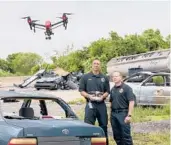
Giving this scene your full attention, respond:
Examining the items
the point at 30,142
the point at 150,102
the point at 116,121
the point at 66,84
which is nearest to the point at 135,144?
the point at 116,121

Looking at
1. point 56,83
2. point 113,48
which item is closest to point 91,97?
point 56,83

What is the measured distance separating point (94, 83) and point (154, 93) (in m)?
7.77

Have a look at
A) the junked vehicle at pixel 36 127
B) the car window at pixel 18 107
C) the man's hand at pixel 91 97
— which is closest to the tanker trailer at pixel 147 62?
the man's hand at pixel 91 97

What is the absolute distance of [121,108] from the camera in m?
9.33

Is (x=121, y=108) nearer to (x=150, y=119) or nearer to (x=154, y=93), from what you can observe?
(x=150, y=119)

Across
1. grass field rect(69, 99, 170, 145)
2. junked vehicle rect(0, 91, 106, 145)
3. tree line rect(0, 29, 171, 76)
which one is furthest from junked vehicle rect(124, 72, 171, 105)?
tree line rect(0, 29, 171, 76)

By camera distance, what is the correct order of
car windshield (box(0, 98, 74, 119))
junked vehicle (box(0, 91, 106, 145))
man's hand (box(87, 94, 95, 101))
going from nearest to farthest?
junked vehicle (box(0, 91, 106, 145)) → car windshield (box(0, 98, 74, 119)) → man's hand (box(87, 94, 95, 101))

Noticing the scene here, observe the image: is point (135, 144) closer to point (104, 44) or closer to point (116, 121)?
point (116, 121)

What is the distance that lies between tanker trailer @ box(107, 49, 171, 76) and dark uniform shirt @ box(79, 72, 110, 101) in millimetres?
14902

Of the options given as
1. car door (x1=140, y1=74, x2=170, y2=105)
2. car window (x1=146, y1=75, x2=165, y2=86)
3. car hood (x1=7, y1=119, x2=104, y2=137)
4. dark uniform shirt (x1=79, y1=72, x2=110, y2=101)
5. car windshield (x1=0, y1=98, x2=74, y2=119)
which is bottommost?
car door (x1=140, y1=74, x2=170, y2=105)

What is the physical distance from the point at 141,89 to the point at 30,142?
36.2ft

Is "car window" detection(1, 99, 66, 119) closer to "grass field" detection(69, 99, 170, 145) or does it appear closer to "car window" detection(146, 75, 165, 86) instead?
"grass field" detection(69, 99, 170, 145)

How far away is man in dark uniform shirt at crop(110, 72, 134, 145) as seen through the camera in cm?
927

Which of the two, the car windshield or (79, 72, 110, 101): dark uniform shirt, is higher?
(79, 72, 110, 101): dark uniform shirt
